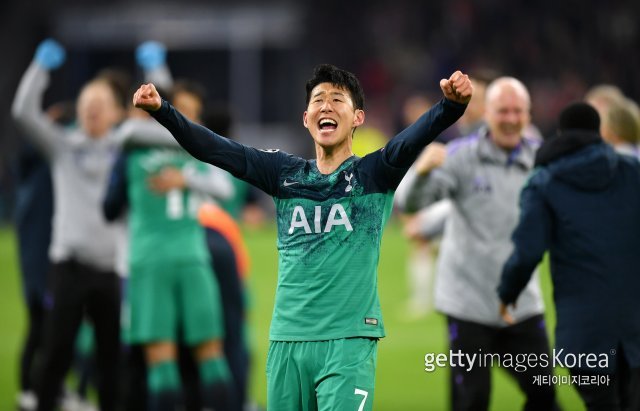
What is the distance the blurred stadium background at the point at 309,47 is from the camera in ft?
85.0

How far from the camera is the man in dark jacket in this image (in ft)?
18.3

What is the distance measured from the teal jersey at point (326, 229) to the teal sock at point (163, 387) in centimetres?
250

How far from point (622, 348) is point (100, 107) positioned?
14.2 ft

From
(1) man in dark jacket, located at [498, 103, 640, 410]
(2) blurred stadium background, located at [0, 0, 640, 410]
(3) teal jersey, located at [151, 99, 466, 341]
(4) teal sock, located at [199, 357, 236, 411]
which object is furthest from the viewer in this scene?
(2) blurred stadium background, located at [0, 0, 640, 410]

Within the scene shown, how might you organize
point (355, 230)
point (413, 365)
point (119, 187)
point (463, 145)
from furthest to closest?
point (413, 365) → point (119, 187) → point (463, 145) → point (355, 230)

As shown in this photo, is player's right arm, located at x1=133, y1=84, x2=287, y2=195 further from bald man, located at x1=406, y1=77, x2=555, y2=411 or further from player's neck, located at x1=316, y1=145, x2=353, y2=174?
bald man, located at x1=406, y1=77, x2=555, y2=411

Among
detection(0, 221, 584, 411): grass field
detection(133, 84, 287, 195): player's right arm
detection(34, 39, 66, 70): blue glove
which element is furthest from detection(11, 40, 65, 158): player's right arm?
detection(133, 84, 287, 195): player's right arm

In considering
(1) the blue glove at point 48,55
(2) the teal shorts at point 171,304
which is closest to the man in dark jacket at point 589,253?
(2) the teal shorts at point 171,304

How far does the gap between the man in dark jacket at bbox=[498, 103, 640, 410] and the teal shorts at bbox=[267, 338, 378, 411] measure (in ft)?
4.29

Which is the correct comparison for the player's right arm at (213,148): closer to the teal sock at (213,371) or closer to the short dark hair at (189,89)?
the teal sock at (213,371)

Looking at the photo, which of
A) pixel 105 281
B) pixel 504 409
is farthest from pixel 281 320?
pixel 504 409

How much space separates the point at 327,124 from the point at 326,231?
1.61 feet

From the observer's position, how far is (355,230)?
4867 millimetres

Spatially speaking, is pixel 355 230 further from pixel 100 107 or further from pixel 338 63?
pixel 338 63
